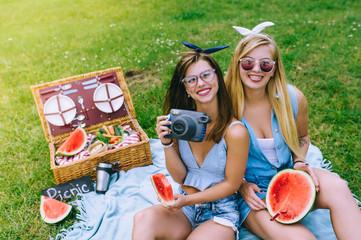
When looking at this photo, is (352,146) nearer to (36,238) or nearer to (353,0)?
(36,238)

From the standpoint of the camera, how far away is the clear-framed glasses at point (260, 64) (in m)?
2.00

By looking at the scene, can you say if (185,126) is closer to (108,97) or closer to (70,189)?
(70,189)

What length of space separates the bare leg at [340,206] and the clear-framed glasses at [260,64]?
2.76ft

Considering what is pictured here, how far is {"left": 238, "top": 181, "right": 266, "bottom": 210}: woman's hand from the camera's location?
6.57ft

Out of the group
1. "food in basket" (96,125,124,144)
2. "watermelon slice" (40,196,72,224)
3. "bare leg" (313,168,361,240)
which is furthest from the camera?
"food in basket" (96,125,124,144)

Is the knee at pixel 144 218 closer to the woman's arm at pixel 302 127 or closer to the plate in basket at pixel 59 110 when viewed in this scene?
the woman's arm at pixel 302 127

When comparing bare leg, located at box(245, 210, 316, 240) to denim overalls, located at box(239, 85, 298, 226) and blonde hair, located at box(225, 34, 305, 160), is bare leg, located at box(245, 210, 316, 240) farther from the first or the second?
blonde hair, located at box(225, 34, 305, 160)

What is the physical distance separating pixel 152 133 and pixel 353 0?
6705 millimetres

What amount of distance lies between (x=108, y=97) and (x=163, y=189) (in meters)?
1.74

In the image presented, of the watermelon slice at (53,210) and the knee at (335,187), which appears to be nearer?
the knee at (335,187)

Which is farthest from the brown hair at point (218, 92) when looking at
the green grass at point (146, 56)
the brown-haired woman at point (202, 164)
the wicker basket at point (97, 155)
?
the green grass at point (146, 56)

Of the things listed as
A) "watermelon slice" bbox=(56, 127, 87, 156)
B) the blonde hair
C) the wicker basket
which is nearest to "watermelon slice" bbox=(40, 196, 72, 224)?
the wicker basket

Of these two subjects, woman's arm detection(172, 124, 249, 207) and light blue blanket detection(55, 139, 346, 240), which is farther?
light blue blanket detection(55, 139, 346, 240)

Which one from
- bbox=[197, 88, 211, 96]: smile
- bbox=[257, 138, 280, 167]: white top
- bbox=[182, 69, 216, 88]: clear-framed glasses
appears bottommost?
bbox=[257, 138, 280, 167]: white top
